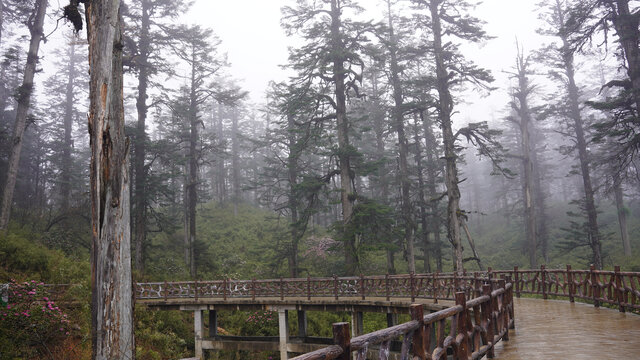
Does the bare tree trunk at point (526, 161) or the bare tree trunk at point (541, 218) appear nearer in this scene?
the bare tree trunk at point (526, 161)

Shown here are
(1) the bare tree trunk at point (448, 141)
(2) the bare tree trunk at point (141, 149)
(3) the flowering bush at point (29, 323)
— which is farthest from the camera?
(2) the bare tree trunk at point (141, 149)

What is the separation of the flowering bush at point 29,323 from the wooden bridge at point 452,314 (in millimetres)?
7309

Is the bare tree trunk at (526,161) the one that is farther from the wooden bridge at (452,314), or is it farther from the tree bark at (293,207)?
the tree bark at (293,207)

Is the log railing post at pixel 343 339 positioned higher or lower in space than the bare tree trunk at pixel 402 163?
lower

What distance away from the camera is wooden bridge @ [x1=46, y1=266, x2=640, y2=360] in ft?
15.9

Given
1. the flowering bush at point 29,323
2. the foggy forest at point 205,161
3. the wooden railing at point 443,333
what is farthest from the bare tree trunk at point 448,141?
the flowering bush at point 29,323

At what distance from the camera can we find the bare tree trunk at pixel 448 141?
18.9 m

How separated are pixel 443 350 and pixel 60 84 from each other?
47.2m

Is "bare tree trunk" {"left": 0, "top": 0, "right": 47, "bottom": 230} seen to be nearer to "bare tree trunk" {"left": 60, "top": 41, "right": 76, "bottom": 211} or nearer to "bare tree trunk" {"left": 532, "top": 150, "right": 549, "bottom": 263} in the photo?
"bare tree trunk" {"left": 60, "top": 41, "right": 76, "bottom": 211}

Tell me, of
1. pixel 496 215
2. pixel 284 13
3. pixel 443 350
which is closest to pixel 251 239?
pixel 284 13

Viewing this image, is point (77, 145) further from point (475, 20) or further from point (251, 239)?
point (475, 20)

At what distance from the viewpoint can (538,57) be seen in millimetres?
27922

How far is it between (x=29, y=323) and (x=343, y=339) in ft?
36.8

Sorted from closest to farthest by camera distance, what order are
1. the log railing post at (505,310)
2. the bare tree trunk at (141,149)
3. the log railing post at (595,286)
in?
the log railing post at (505,310) < the log railing post at (595,286) < the bare tree trunk at (141,149)
